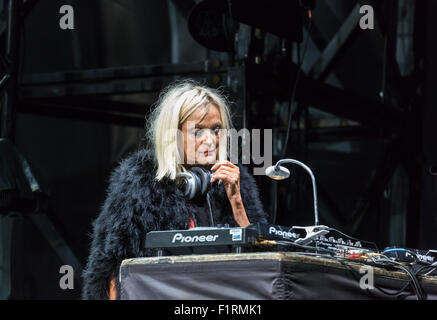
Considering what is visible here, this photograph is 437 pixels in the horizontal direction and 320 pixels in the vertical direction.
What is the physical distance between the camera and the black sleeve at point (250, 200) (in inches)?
134

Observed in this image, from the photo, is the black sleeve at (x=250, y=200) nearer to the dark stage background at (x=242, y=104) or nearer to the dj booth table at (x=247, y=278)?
the dj booth table at (x=247, y=278)

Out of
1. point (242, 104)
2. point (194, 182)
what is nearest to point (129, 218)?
point (194, 182)

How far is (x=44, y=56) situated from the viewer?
6539mm

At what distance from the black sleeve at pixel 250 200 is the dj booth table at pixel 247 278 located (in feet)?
3.25

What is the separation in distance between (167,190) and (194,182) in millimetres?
335

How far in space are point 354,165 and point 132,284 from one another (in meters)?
4.84

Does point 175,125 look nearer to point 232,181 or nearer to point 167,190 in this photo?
point 167,190

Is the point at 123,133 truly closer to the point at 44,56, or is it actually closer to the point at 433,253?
the point at 44,56

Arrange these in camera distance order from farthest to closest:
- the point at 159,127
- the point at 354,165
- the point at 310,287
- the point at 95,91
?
the point at 354,165, the point at 95,91, the point at 159,127, the point at 310,287

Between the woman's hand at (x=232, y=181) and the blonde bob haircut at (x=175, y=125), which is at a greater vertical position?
the blonde bob haircut at (x=175, y=125)

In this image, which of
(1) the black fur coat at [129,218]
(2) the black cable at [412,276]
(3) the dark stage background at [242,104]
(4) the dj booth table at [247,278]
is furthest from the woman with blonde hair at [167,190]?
(3) the dark stage background at [242,104]

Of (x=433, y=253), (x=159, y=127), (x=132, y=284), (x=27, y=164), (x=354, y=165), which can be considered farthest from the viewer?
(x=354, y=165)

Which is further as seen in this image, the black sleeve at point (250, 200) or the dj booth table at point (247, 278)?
the black sleeve at point (250, 200)
